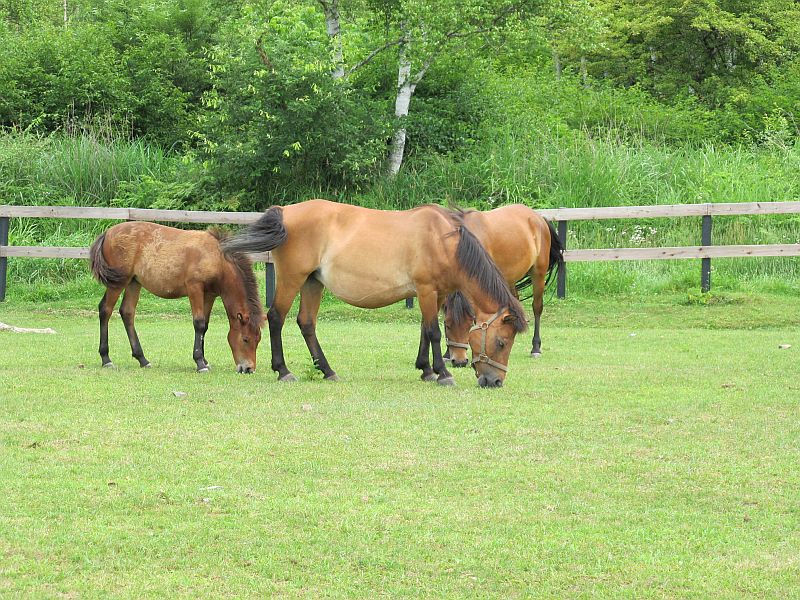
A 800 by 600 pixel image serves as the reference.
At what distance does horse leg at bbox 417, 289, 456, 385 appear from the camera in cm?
920

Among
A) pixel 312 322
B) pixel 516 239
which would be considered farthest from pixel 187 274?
pixel 516 239

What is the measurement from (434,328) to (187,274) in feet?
8.95

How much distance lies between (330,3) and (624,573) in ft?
57.6

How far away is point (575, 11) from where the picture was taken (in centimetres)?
2012

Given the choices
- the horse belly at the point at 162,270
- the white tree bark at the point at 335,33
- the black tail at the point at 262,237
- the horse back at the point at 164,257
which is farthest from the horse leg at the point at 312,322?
the white tree bark at the point at 335,33

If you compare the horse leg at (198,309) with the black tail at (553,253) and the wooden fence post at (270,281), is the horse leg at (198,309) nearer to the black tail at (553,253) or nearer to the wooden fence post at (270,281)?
the black tail at (553,253)

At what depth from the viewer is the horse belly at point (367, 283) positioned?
948 cm

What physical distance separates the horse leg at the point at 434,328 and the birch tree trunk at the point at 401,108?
11543 mm

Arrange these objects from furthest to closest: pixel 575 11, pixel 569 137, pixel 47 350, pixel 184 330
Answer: pixel 569 137
pixel 575 11
pixel 184 330
pixel 47 350

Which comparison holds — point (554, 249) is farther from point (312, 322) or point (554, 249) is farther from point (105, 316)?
point (105, 316)

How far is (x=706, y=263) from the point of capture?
607 inches

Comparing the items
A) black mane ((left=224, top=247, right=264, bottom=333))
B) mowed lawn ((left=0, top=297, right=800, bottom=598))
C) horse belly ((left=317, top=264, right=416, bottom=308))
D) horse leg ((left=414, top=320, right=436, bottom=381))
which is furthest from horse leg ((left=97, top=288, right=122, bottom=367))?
horse leg ((left=414, top=320, right=436, bottom=381))

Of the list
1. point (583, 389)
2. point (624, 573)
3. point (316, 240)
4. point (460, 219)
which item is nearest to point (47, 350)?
point (316, 240)

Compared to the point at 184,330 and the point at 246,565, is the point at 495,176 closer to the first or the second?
the point at 184,330
